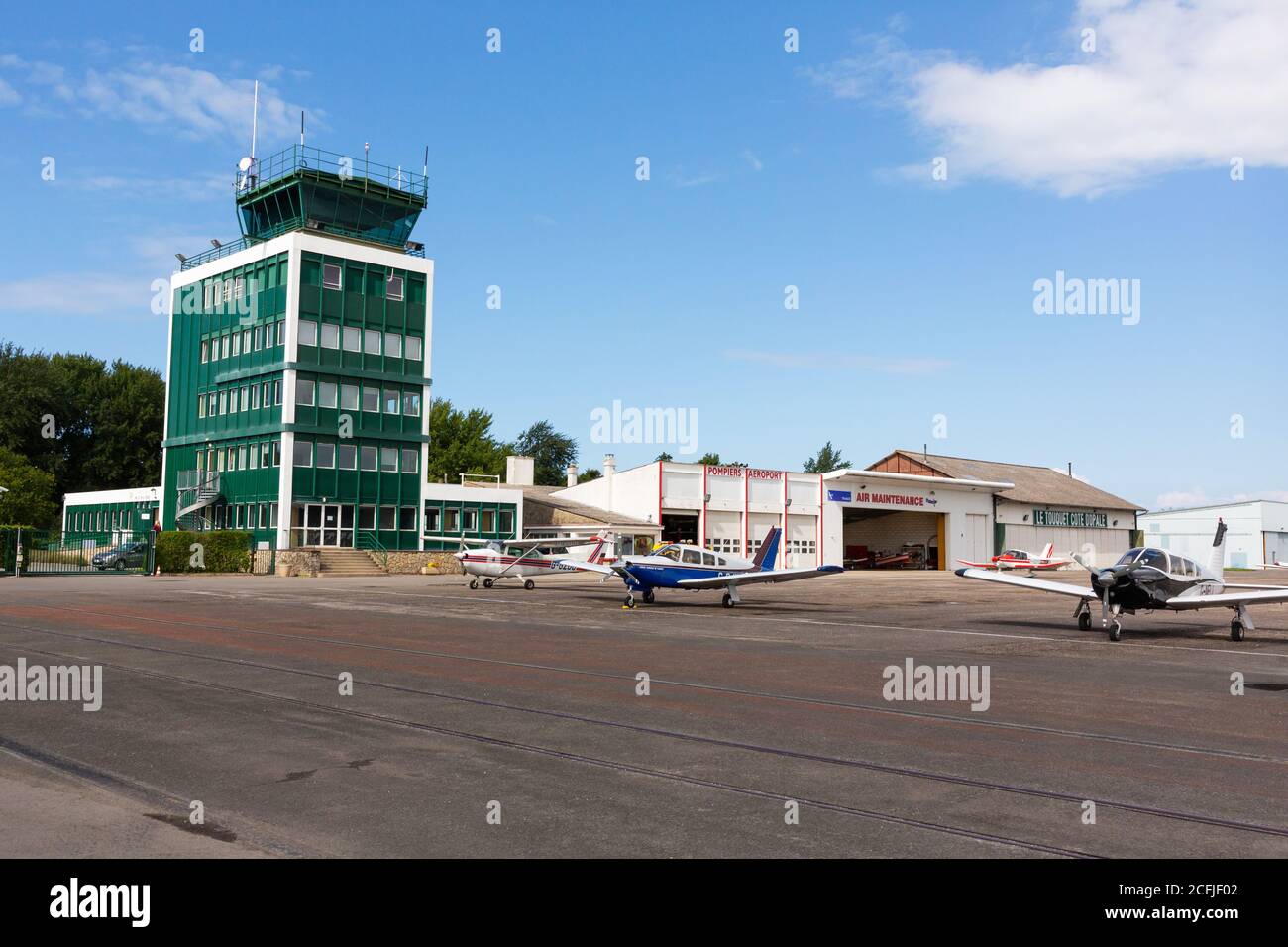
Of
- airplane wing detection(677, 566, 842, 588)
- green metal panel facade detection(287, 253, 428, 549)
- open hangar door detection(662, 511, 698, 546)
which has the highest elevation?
green metal panel facade detection(287, 253, 428, 549)

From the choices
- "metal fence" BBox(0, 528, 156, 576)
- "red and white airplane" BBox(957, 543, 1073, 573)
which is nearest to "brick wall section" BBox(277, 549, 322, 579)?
"metal fence" BBox(0, 528, 156, 576)

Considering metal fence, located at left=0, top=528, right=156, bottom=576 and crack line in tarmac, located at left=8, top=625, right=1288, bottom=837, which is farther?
metal fence, located at left=0, top=528, right=156, bottom=576

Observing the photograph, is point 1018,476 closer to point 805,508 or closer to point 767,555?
point 805,508

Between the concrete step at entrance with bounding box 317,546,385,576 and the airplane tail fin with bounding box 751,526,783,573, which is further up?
the airplane tail fin with bounding box 751,526,783,573

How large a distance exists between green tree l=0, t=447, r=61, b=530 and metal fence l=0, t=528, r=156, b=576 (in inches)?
482

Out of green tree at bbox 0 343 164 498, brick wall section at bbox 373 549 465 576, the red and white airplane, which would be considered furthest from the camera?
green tree at bbox 0 343 164 498

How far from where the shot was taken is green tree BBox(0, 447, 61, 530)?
212 feet

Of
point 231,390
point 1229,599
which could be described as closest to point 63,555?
point 231,390

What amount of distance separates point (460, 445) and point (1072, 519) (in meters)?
58.5

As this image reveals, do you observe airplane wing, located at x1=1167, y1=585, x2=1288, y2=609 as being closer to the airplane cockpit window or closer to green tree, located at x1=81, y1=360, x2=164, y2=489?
the airplane cockpit window

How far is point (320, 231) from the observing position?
54.8 meters

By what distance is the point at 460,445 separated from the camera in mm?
99125

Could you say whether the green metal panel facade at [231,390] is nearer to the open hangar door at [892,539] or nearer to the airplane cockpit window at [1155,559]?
the open hangar door at [892,539]

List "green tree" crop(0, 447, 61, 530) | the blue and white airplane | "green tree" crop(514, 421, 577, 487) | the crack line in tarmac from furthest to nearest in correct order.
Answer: "green tree" crop(514, 421, 577, 487) < "green tree" crop(0, 447, 61, 530) < the blue and white airplane < the crack line in tarmac
